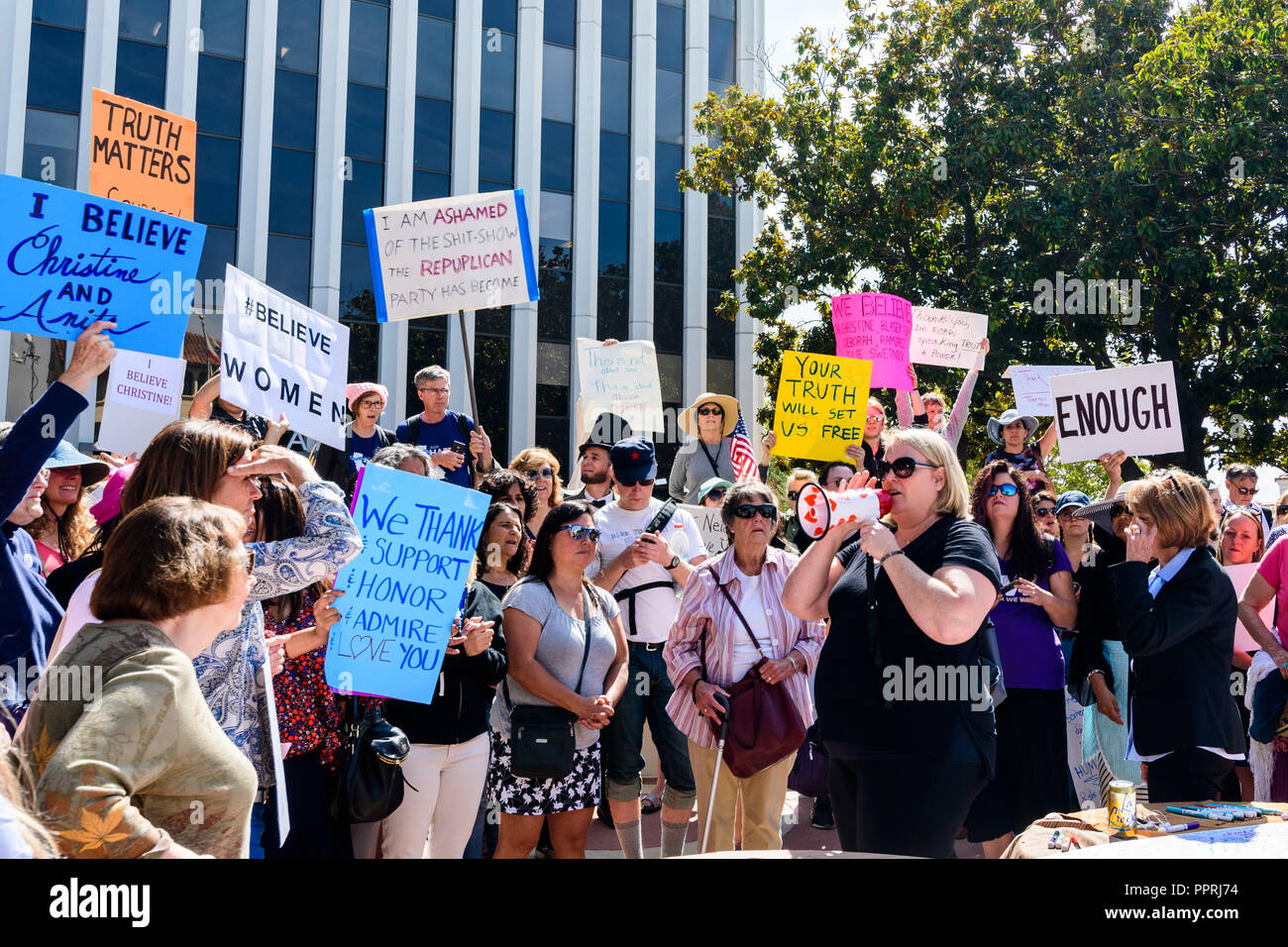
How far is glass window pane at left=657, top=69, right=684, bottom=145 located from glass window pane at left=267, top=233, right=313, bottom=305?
8093 millimetres

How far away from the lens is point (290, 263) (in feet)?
65.9

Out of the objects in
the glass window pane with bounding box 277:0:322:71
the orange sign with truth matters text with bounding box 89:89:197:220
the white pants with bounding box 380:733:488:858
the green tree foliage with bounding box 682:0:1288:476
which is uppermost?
the glass window pane with bounding box 277:0:322:71

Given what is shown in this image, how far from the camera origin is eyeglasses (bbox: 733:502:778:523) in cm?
509

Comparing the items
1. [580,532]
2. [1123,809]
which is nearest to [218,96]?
[580,532]

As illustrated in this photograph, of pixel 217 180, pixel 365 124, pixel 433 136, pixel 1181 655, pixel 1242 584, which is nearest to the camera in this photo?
pixel 1181 655

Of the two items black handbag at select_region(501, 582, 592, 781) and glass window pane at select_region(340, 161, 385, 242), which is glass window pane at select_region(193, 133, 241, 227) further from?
black handbag at select_region(501, 582, 592, 781)

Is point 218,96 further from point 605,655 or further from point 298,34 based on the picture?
point 605,655

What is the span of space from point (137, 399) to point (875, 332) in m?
5.96

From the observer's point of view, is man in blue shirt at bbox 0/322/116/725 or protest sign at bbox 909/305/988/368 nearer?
man in blue shirt at bbox 0/322/116/725

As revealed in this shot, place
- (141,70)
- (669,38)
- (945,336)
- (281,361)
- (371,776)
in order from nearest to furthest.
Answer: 1. (371,776)
2. (281,361)
3. (945,336)
4. (141,70)
5. (669,38)

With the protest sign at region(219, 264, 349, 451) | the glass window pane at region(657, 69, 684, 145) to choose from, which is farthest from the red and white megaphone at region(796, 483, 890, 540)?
the glass window pane at region(657, 69, 684, 145)

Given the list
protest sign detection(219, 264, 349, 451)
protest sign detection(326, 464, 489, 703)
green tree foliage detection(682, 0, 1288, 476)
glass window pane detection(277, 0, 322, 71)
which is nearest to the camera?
protest sign detection(326, 464, 489, 703)
